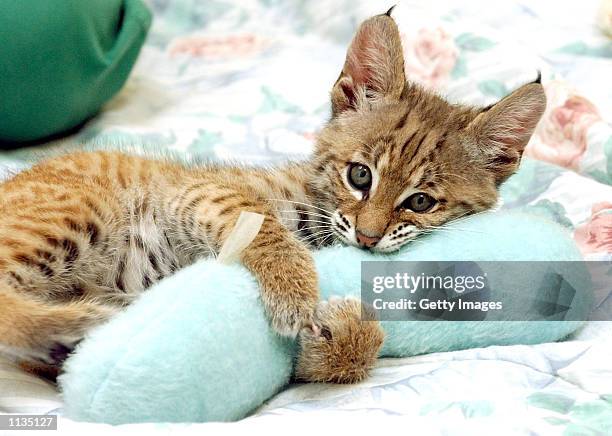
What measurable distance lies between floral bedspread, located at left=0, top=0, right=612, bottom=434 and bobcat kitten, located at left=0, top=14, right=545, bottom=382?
0.57ft

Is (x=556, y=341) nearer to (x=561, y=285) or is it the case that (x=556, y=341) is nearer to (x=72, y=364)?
(x=561, y=285)

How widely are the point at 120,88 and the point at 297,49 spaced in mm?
743

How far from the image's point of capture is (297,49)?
289 centimetres

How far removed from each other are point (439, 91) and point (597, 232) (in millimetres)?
648

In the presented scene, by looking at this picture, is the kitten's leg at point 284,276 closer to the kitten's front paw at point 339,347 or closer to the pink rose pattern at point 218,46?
the kitten's front paw at point 339,347

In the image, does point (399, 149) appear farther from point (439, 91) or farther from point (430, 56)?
point (430, 56)

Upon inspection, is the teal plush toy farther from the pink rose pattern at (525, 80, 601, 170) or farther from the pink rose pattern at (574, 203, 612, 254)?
the pink rose pattern at (525, 80, 601, 170)

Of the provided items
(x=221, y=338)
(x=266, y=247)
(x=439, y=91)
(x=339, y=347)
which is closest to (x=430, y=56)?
(x=439, y=91)

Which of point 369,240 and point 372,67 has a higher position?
point 372,67

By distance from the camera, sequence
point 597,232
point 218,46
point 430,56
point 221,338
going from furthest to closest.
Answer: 1. point 218,46
2. point 430,56
3. point 597,232
4. point 221,338

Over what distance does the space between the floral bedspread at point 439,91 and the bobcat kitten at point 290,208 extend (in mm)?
175

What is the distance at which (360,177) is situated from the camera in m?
1.46

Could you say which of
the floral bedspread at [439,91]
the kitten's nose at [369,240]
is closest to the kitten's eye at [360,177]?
the kitten's nose at [369,240]

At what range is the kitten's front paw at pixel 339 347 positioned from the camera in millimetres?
1175
